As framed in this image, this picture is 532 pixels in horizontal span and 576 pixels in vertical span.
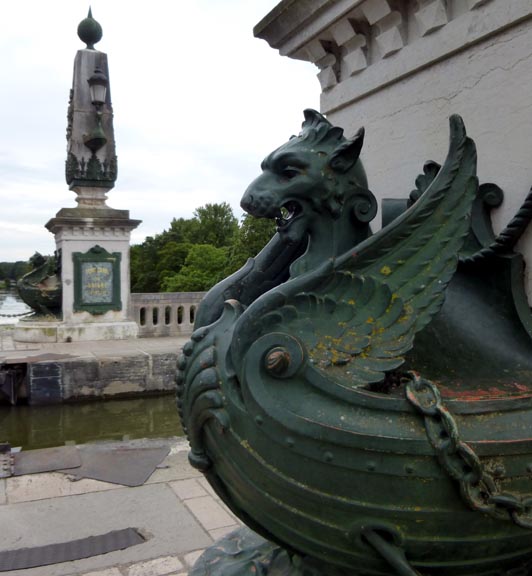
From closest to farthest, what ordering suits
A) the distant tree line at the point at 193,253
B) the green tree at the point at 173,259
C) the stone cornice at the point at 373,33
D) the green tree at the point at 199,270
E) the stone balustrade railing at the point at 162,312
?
the stone cornice at the point at 373,33, the stone balustrade railing at the point at 162,312, the distant tree line at the point at 193,253, the green tree at the point at 199,270, the green tree at the point at 173,259

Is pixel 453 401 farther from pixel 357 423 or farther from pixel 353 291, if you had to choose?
pixel 353 291

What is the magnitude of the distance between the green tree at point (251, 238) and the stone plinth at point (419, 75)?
2463 centimetres

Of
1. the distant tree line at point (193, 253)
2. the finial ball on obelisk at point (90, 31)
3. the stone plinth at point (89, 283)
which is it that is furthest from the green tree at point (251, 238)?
the stone plinth at point (89, 283)

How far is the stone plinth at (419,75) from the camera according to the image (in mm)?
1984

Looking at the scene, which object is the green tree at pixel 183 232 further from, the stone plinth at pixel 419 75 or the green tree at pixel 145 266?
the stone plinth at pixel 419 75

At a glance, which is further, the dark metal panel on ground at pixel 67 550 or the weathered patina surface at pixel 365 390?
the dark metal panel on ground at pixel 67 550

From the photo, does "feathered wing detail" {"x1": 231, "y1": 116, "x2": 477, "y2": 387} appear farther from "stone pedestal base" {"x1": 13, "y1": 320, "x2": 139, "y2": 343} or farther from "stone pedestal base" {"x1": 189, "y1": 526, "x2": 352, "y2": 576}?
"stone pedestal base" {"x1": 13, "y1": 320, "x2": 139, "y2": 343}

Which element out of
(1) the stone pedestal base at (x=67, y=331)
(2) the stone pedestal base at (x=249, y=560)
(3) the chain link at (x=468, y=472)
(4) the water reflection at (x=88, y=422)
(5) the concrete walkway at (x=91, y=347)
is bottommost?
(4) the water reflection at (x=88, y=422)

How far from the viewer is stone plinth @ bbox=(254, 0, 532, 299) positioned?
198cm

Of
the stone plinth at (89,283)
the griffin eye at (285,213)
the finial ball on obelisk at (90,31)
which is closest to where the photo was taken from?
the griffin eye at (285,213)

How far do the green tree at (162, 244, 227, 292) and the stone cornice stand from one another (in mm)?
32332

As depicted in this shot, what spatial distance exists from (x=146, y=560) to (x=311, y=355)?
2.20 meters

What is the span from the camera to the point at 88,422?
27.1 feet

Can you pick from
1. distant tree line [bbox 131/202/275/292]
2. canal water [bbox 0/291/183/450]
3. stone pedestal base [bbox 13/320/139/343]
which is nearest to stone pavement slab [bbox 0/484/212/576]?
canal water [bbox 0/291/183/450]
